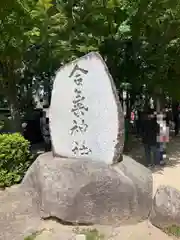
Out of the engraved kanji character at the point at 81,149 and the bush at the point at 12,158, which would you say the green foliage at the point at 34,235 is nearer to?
the engraved kanji character at the point at 81,149

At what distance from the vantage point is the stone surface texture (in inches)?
211

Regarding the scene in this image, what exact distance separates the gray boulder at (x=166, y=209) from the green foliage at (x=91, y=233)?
33.4 inches

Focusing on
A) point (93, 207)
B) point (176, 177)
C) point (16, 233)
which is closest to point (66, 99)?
point (93, 207)

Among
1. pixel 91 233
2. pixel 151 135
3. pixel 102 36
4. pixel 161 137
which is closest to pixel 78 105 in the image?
pixel 91 233

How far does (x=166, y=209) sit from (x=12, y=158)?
3.59 metres

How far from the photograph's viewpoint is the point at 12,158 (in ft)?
23.7

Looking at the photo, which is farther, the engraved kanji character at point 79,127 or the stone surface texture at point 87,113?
the engraved kanji character at point 79,127

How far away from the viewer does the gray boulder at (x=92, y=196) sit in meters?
5.02

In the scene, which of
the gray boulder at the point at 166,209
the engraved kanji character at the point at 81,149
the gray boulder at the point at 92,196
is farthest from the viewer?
the engraved kanji character at the point at 81,149

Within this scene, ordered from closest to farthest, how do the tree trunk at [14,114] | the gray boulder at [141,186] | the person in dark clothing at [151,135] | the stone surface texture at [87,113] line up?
1. the gray boulder at [141,186]
2. the stone surface texture at [87,113]
3. the person in dark clothing at [151,135]
4. the tree trunk at [14,114]

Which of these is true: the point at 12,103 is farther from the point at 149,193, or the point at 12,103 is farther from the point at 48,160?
the point at 149,193

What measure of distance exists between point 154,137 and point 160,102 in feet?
9.30

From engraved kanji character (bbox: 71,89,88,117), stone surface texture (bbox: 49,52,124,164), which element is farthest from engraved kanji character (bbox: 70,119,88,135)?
engraved kanji character (bbox: 71,89,88,117)

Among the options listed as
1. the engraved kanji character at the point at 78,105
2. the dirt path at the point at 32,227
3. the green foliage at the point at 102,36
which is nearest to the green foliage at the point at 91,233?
the dirt path at the point at 32,227
